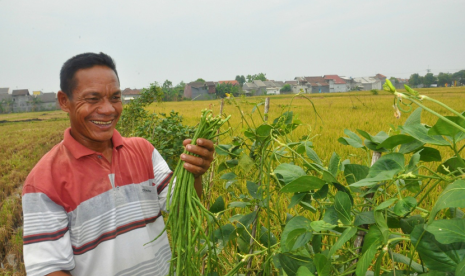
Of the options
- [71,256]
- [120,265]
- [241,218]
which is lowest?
[120,265]

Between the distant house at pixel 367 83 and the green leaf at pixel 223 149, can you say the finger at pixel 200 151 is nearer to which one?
the green leaf at pixel 223 149

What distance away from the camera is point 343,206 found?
53cm

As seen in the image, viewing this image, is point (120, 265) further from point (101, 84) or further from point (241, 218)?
point (101, 84)

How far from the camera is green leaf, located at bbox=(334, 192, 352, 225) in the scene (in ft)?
1.74

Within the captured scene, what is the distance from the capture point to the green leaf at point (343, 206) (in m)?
0.53

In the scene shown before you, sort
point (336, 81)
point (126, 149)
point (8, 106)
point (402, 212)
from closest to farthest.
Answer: point (402, 212) → point (126, 149) → point (8, 106) → point (336, 81)

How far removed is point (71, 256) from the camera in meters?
0.99

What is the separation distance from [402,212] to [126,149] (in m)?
1.06

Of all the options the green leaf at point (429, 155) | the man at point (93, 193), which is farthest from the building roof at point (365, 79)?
the green leaf at point (429, 155)

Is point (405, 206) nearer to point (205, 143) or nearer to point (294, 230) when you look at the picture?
point (294, 230)

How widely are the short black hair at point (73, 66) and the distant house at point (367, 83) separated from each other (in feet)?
177

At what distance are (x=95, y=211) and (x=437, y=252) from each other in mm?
Result: 1003

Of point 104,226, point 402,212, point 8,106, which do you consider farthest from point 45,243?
point 8,106

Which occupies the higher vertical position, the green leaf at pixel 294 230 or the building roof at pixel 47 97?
the building roof at pixel 47 97
